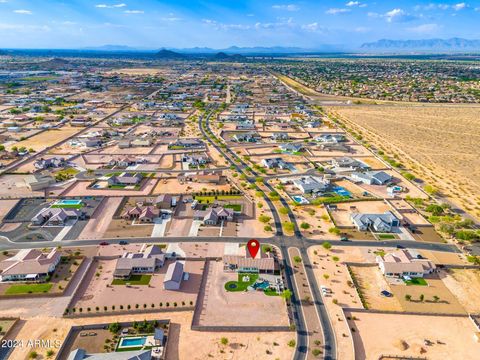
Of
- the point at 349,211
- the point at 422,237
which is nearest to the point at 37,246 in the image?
the point at 349,211

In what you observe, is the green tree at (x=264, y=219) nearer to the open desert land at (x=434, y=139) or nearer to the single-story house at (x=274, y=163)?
the single-story house at (x=274, y=163)

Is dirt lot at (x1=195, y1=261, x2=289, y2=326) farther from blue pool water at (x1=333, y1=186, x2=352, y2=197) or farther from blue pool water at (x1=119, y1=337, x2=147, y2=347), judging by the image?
blue pool water at (x1=333, y1=186, x2=352, y2=197)

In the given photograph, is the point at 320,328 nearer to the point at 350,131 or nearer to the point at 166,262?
the point at 166,262

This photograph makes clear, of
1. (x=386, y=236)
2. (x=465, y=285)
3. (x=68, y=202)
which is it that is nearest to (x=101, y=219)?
(x=68, y=202)

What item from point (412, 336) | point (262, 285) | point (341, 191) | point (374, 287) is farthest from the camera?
point (341, 191)

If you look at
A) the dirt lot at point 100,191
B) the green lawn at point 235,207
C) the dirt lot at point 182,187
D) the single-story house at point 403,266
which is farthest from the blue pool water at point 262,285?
the dirt lot at point 100,191

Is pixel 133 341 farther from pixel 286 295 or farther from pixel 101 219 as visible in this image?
pixel 101 219
